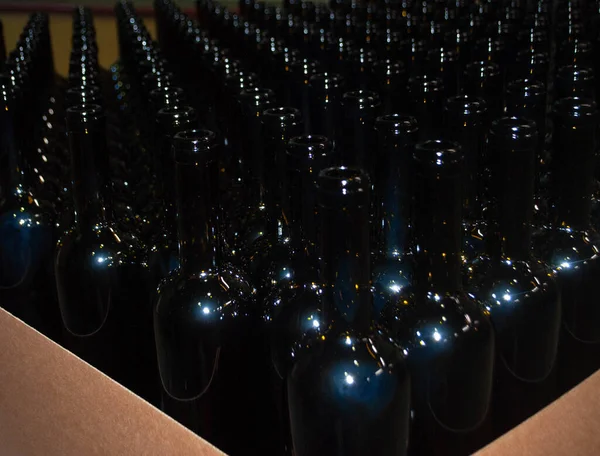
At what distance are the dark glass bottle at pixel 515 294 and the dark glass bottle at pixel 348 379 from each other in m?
0.13

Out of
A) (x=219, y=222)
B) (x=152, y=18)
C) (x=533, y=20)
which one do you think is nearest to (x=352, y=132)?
(x=219, y=222)

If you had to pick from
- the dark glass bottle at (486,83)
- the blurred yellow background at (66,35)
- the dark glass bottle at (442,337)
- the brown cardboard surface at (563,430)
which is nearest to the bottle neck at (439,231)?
the dark glass bottle at (442,337)

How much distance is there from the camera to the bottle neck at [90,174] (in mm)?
650

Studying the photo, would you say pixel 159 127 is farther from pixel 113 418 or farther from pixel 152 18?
pixel 152 18

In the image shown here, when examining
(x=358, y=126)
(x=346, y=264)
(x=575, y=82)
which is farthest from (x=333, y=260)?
(x=575, y=82)

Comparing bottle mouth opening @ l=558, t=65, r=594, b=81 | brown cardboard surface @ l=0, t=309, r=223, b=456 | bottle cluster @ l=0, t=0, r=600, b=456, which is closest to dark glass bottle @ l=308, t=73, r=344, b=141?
bottle cluster @ l=0, t=0, r=600, b=456

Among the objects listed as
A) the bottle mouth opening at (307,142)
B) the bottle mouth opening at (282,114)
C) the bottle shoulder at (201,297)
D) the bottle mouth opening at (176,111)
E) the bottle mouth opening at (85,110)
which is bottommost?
the bottle shoulder at (201,297)

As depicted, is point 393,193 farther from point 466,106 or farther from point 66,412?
point 66,412

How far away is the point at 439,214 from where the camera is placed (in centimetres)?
50

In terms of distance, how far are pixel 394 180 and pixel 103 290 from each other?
0.31 metres

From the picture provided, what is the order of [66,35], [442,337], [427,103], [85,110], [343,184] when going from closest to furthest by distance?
[343,184], [442,337], [85,110], [427,103], [66,35]

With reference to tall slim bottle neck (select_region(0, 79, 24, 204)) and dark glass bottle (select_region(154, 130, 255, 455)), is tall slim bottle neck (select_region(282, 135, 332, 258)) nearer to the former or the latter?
dark glass bottle (select_region(154, 130, 255, 455))

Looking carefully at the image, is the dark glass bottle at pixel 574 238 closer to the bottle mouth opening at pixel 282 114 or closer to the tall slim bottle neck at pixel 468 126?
the tall slim bottle neck at pixel 468 126

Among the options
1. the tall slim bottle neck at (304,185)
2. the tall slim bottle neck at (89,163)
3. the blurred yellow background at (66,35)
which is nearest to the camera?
the tall slim bottle neck at (304,185)
